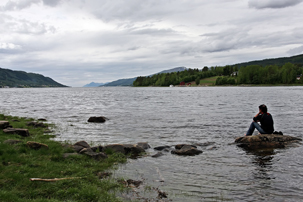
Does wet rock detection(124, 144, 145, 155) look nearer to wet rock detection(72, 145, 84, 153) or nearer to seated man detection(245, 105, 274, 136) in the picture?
wet rock detection(72, 145, 84, 153)

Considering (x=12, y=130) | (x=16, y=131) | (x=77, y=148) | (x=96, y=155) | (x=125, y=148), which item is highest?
(x=12, y=130)

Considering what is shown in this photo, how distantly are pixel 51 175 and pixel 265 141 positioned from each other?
15.4 m

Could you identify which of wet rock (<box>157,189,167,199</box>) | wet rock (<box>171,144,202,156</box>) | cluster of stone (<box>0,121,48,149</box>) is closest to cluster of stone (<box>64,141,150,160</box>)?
cluster of stone (<box>0,121,48,149</box>)

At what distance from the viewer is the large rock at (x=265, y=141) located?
1781 centimetres

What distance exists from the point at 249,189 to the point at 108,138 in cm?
1371

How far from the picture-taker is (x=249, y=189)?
10523 millimetres

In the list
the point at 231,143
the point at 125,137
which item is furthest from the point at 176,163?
the point at 125,137

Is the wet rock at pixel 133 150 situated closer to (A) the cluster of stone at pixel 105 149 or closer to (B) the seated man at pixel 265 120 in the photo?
(A) the cluster of stone at pixel 105 149

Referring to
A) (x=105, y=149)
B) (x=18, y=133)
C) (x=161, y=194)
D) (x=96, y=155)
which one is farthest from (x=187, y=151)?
(x=18, y=133)

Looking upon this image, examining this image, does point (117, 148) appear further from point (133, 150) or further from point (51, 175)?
point (51, 175)

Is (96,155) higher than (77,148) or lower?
lower

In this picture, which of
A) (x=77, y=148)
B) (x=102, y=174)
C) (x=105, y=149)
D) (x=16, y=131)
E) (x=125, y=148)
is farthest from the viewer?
(x=16, y=131)

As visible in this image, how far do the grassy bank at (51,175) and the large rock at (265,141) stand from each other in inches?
393

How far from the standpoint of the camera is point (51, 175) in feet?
34.6
